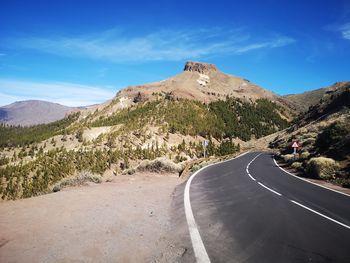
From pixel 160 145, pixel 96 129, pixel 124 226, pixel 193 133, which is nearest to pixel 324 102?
pixel 193 133

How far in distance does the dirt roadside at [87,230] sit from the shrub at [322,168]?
497 inches

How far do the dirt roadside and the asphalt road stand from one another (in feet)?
3.05

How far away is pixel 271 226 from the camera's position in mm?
6961

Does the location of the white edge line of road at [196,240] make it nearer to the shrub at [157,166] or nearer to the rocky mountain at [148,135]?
the rocky mountain at [148,135]

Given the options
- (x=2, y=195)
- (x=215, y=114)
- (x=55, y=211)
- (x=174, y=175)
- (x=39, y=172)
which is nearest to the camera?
(x=55, y=211)

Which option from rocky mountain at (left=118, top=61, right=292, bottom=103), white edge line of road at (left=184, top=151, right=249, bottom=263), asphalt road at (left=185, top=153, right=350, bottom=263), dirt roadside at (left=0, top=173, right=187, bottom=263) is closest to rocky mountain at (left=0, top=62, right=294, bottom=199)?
rocky mountain at (left=118, top=61, right=292, bottom=103)

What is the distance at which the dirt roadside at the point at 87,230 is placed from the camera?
514cm

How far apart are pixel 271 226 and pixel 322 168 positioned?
44.3ft

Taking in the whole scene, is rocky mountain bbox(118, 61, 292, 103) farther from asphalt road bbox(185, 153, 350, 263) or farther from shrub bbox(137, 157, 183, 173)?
asphalt road bbox(185, 153, 350, 263)

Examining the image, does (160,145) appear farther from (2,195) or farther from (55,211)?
(55,211)

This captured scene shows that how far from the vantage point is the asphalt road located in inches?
209

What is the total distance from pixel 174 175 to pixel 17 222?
41.9 ft

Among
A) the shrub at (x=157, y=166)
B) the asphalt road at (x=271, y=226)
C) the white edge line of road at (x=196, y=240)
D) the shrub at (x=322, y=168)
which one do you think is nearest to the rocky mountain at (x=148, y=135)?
the shrub at (x=157, y=166)

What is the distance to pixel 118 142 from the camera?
2692 inches
